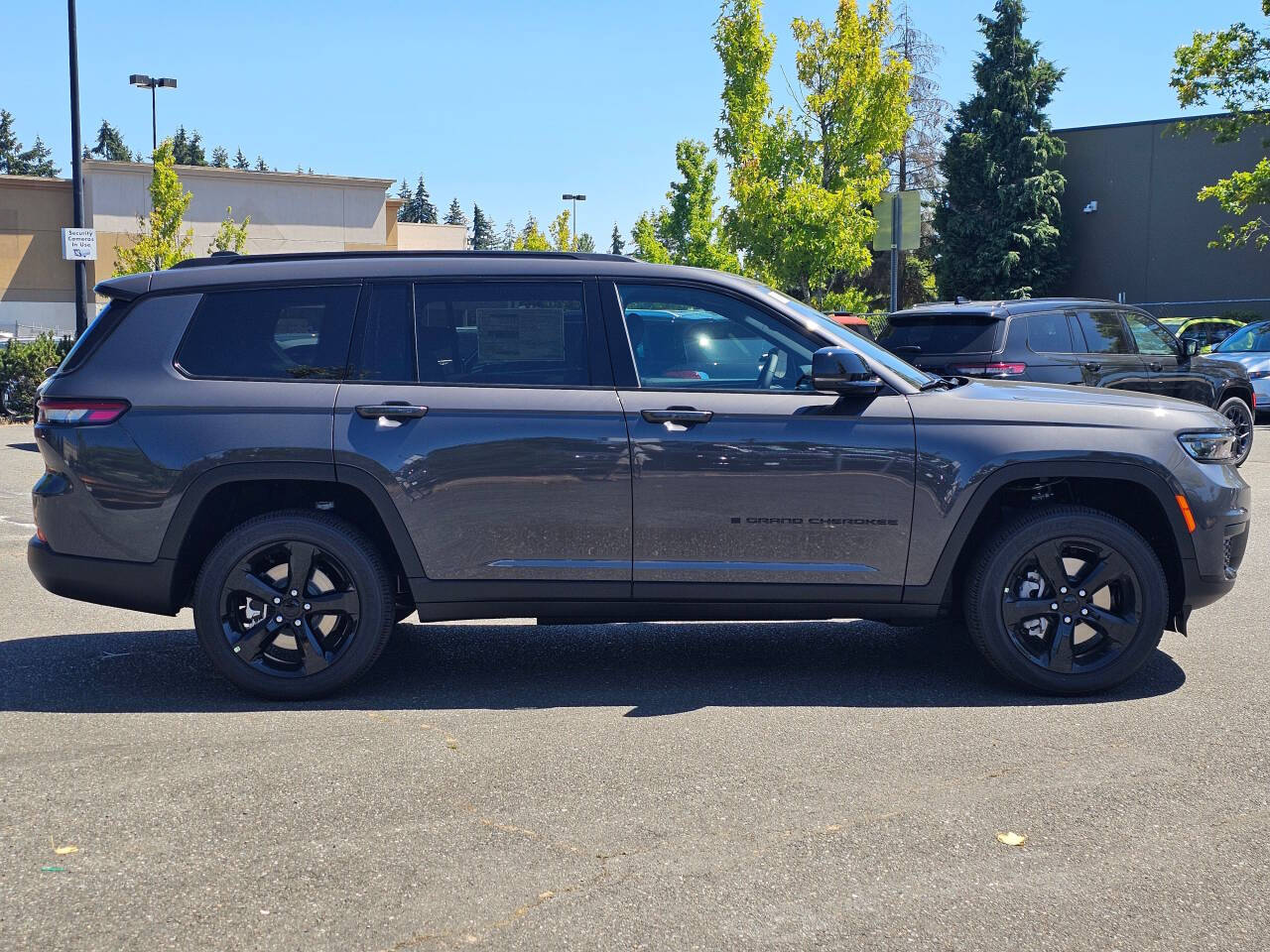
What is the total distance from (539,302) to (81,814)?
263 centimetres

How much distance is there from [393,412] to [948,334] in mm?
7407

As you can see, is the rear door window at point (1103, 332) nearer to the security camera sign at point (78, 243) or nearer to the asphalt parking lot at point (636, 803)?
the asphalt parking lot at point (636, 803)

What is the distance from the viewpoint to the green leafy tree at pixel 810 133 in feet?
92.3

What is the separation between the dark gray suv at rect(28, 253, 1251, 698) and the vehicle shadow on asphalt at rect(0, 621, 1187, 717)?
321mm

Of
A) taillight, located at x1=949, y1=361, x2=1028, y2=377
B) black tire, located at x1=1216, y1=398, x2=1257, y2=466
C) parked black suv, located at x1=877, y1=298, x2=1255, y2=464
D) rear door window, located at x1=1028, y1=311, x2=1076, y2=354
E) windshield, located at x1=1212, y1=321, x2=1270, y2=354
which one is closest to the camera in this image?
taillight, located at x1=949, y1=361, x2=1028, y2=377

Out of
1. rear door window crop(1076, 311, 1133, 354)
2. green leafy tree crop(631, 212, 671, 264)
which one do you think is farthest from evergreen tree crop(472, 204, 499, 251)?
rear door window crop(1076, 311, 1133, 354)

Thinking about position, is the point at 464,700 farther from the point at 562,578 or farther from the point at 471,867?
the point at 471,867

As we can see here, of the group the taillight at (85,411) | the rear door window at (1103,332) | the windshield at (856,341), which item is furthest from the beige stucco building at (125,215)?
the windshield at (856,341)

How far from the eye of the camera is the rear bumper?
5.37 meters

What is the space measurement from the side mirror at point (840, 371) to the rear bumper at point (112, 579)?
2.75 m

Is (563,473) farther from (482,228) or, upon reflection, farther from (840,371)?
(482,228)

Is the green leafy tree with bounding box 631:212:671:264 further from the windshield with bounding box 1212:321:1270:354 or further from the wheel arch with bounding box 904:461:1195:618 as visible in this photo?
the wheel arch with bounding box 904:461:1195:618

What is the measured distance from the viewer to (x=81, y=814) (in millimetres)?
4066

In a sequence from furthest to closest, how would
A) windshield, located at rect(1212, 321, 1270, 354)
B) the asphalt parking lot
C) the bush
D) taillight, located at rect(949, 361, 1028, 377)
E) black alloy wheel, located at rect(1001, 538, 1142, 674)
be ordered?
windshield, located at rect(1212, 321, 1270, 354)
the bush
taillight, located at rect(949, 361, 1028, 377)
black alloy wheel, located at rect(1001, 538, 1142, 674)
the asphalt parking lot
